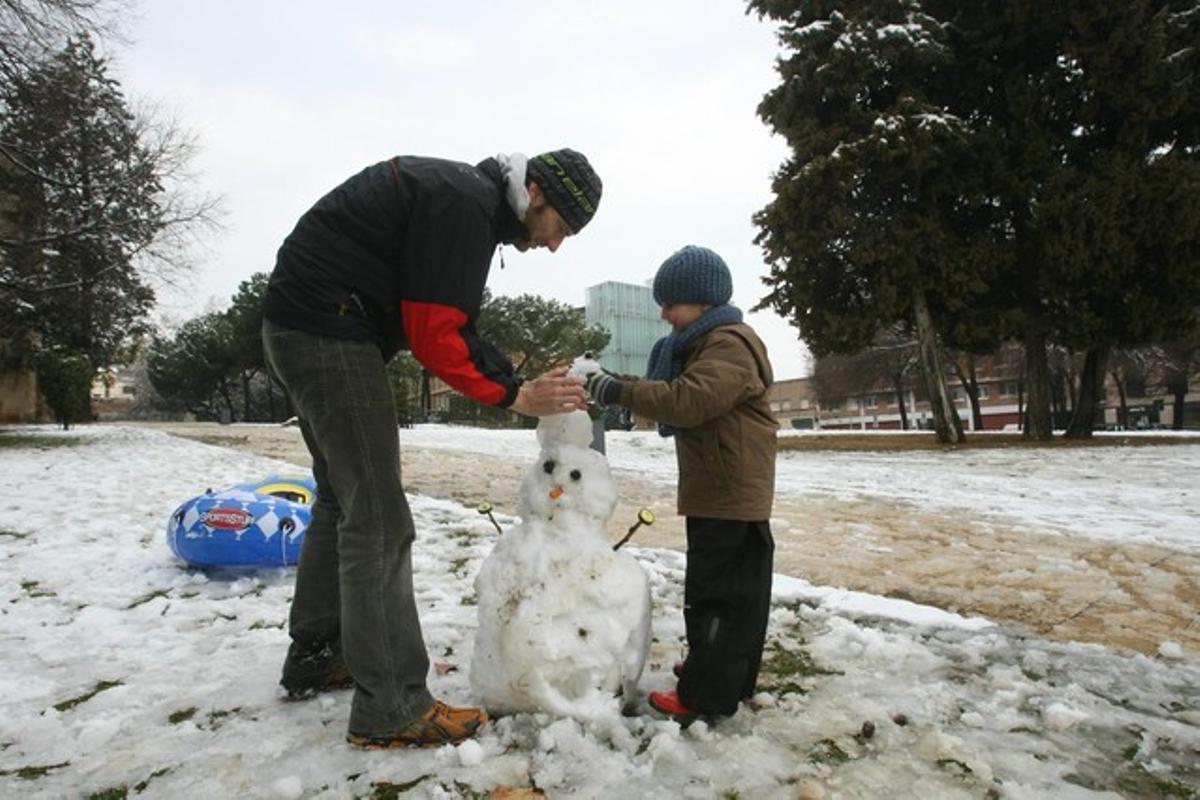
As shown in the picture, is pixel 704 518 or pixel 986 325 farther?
pixel 986 325

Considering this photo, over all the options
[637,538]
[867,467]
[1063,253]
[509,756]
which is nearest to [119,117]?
[637,538]

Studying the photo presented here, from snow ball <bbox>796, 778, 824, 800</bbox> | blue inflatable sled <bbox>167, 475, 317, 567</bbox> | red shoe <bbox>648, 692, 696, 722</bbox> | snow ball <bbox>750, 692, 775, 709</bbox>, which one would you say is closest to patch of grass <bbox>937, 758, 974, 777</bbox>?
snow ball <bbox>796, 778, 824, 800</bbox>

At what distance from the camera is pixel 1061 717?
209 centimetres

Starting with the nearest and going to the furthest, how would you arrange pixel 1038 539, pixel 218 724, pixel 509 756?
pixel 509 756, pixel 218 724, pixel 1038 539

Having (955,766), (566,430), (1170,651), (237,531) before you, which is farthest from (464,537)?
(1170,651)

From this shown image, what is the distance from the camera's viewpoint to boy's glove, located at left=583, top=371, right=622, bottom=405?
224cm

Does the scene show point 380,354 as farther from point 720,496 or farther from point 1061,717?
point 1061,717

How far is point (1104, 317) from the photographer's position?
1512 centimetres

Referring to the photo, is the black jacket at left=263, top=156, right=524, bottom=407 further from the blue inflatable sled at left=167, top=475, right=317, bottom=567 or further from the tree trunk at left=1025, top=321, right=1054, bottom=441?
the tree trunk at left=1025, top=321, right=1054, bottom=441

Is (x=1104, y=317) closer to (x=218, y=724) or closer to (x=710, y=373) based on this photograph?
(x=710, y=373)

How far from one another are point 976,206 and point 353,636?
54.3 feet

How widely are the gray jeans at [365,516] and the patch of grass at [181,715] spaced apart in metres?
0.65

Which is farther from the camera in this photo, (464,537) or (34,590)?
(464,537)

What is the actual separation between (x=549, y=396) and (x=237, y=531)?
8.67 ft
